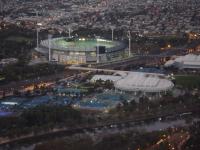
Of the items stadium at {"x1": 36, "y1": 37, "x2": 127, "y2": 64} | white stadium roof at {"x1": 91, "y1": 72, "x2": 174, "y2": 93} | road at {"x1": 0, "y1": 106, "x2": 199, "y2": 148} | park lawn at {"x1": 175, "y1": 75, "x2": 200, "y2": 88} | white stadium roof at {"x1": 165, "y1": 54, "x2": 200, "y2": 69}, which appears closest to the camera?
road at {"x1": 0, "y1": 106, "x2": 199, "y2": 148}

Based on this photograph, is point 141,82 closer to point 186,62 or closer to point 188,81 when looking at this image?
point 188,81

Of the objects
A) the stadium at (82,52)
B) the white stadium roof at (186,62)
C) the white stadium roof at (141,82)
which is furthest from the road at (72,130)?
the stadium at (82,52)

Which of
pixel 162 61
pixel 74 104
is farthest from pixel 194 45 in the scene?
pixel 74 104

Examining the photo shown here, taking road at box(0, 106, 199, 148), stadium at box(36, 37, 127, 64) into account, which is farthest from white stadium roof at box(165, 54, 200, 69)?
road at box(0, 106, 199, 148)

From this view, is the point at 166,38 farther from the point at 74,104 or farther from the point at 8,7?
the point at 8,7

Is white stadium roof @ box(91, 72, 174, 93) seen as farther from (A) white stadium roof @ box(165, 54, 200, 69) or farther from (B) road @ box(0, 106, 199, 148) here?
(B) road @ box(0, 106, 199, 148)
